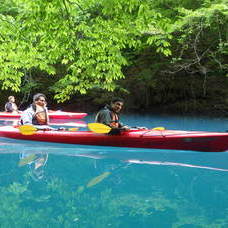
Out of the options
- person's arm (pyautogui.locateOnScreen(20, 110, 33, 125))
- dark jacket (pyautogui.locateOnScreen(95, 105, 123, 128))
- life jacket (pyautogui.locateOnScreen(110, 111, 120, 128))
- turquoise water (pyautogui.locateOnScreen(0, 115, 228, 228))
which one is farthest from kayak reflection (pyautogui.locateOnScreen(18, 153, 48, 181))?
life jacket (pyautogui.locateOnScreen(110, 111, 120, 128))

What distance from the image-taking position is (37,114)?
7.04m

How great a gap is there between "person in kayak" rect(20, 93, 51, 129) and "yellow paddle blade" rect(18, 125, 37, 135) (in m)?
0.24

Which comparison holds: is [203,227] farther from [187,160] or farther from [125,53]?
[125,53]

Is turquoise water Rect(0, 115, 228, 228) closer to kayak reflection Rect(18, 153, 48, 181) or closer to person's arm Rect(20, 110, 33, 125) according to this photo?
kayak reflection Rect(18, 153, 48, 181)

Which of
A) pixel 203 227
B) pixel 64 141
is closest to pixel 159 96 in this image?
pixel 64 141

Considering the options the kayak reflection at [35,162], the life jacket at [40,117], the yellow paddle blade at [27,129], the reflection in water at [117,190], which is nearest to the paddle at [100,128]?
the reflection in water at [117,190]

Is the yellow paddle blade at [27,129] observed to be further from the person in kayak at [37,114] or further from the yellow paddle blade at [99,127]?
the yellow paddle blade at [99,127]

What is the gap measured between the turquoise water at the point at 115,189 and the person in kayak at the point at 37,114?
116 centimetres

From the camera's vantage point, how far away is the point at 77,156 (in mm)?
5742

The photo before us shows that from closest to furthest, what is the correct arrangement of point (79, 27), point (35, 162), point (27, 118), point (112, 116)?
point (79, 27), point (35, 162), point (112, 116), point (27, 118)

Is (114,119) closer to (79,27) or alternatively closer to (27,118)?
(27,118)

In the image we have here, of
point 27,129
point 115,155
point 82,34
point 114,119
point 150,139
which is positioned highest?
point 82,34

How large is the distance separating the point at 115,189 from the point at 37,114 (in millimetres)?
3925

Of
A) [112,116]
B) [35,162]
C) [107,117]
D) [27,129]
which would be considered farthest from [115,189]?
[27,129]
